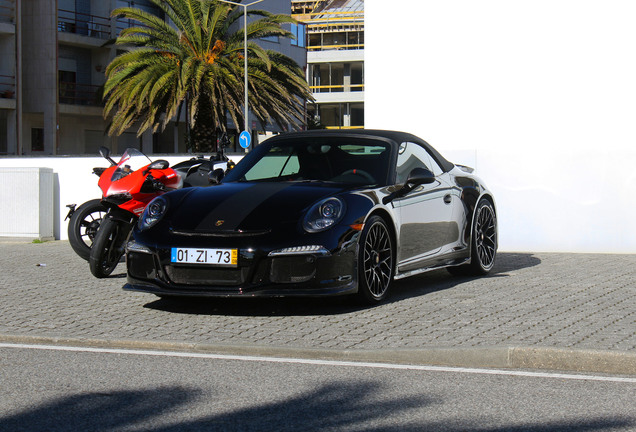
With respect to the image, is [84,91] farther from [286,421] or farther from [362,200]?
[286,421]

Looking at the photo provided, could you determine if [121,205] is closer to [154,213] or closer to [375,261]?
[154,213]

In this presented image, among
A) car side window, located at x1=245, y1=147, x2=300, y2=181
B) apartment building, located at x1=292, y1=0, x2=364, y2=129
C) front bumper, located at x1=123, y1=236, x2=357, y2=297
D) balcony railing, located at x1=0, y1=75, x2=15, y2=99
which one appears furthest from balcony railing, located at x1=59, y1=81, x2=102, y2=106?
front bumper, located at x1=123, y1=236, x2=357, y2=297

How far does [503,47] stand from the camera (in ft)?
44.9

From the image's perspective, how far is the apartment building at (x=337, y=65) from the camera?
8256 cm

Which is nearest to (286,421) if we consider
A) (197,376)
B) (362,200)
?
(197,376)

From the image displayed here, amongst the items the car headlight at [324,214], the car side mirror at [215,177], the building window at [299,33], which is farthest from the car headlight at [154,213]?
the building window at [299,33]

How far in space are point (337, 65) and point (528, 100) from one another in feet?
236

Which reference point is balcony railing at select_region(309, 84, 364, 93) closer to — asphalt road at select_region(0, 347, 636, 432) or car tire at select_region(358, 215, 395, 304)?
car tire at select_region(358, 215, 395, 304)

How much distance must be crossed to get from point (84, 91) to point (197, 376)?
43.8 m

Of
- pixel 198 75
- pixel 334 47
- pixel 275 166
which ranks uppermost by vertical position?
pixel 334 47

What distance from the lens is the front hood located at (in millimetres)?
7344

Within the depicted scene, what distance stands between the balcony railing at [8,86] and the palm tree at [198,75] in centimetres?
900

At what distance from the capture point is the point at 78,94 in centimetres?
4706

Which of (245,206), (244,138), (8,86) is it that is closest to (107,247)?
(245,206)
